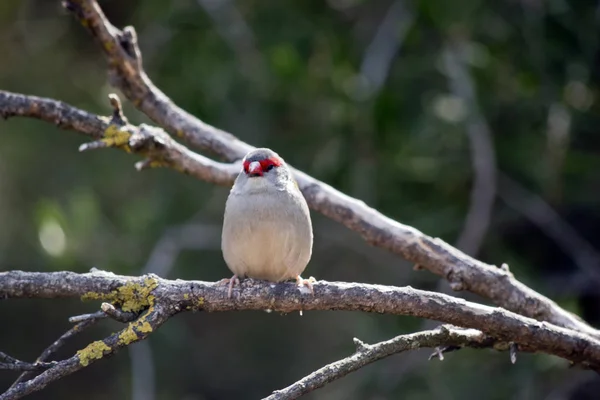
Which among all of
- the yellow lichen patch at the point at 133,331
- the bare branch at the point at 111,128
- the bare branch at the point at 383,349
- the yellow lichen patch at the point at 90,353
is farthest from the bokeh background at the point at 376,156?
the yellow lichen patch at the point at 90,353

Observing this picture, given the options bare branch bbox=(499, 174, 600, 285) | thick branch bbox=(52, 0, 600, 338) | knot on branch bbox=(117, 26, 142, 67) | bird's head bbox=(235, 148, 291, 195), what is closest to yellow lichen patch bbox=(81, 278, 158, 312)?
bird's head bbox=(235, 148, 291, 195)

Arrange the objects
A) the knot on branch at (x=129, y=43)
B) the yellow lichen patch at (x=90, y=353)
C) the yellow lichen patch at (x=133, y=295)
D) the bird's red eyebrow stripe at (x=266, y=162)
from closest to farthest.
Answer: the yellow lichen patch at (x=90, y=353), the yellow lichen patch at (x=133, y=295), the bird's red eyebrow stripe at (x=266, y=162), the knot on branch at (x=129, y=43)

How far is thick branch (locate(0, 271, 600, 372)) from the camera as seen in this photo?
10.6ft

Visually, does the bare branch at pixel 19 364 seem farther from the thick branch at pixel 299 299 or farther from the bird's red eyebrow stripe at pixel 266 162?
the bird's red eyebrow stripe at pixel 266 162

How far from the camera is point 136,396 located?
668 cm

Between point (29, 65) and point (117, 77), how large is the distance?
439 centimetres

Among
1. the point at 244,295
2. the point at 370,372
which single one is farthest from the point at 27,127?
the point at 244,295

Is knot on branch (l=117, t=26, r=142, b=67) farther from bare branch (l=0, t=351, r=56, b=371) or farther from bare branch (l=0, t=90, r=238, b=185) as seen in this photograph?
bare branch (l=0, t=351, r=56, b=371)

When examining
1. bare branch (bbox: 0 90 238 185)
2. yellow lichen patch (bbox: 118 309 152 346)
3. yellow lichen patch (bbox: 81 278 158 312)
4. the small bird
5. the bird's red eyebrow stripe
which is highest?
bare branch (bbox: 0 90 238 185)

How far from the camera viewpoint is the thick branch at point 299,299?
3245 mm

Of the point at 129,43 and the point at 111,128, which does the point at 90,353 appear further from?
the point at 129,43

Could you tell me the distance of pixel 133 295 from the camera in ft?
10.7

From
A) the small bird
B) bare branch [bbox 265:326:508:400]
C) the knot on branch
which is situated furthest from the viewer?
the knot on branch

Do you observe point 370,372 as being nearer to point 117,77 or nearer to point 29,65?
point 117,77
